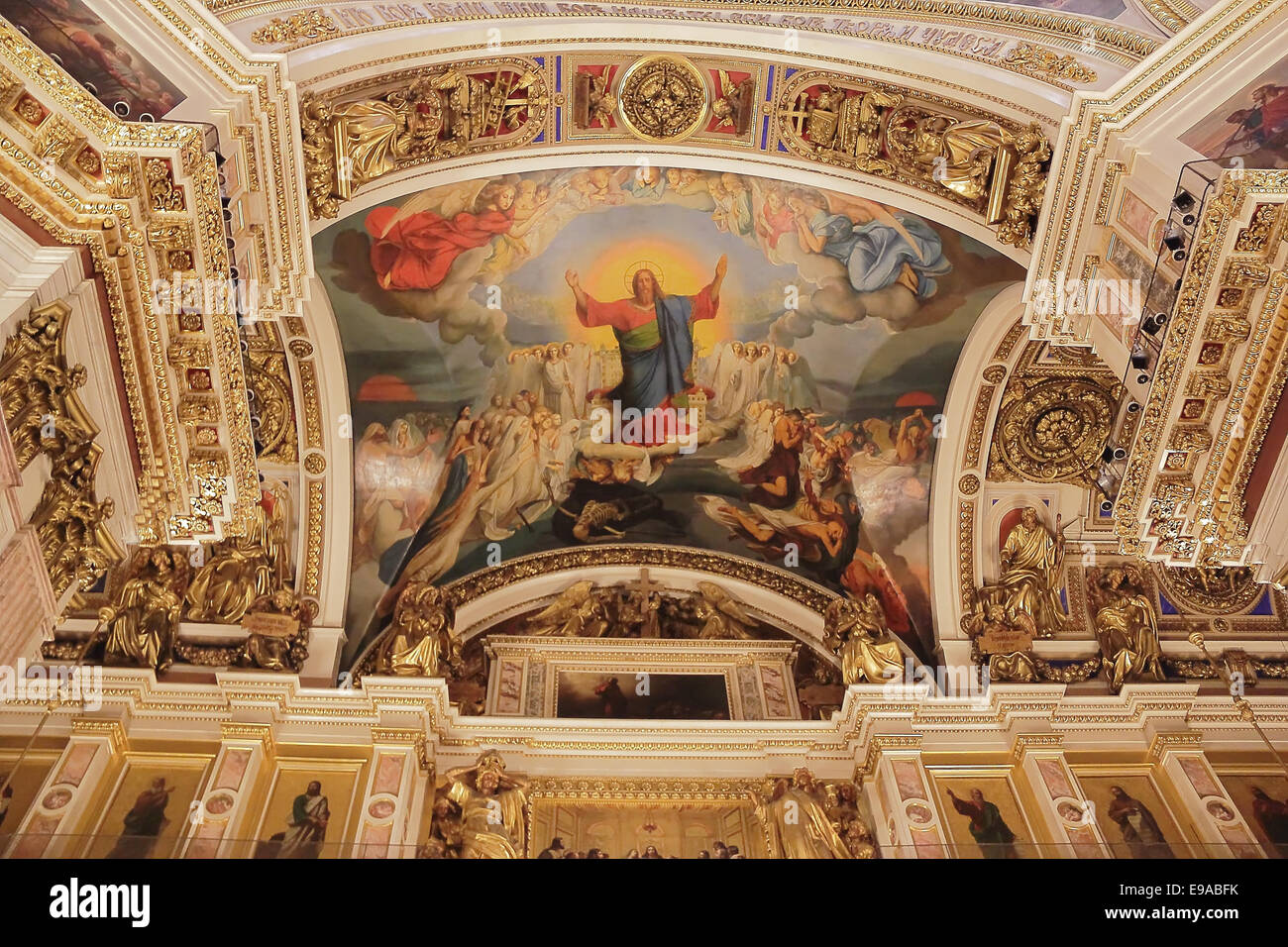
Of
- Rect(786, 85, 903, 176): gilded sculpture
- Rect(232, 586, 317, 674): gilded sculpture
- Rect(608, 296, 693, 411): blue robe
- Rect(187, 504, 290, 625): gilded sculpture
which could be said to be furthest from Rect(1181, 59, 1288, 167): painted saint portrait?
Rect(187, 504, 290, 625): gilded sculpture

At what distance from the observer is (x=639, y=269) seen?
13.1 m

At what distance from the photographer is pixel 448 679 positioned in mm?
13047

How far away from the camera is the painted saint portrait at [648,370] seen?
484 inches

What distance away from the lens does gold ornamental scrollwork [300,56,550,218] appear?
9586mm

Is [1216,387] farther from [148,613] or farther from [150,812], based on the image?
[148,613]

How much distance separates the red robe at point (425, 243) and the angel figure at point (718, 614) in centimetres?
511

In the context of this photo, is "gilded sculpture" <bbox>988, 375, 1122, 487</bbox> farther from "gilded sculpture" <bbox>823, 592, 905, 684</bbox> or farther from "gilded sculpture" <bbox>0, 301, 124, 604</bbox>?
"gilded sculpture" <bbox>0, 301, 124, 604</bbox>

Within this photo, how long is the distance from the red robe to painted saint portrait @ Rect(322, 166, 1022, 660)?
0.08 feet
